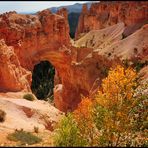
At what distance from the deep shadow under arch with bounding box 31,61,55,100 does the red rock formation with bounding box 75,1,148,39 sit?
18633 mm

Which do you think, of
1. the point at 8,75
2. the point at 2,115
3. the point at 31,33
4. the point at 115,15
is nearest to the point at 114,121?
the point at 2,115

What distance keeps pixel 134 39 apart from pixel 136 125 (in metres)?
41.2

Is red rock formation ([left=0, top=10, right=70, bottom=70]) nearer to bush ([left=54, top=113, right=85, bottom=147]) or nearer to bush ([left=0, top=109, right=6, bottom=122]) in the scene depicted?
bush ([left=0, top=109, right=6, bottom=122])

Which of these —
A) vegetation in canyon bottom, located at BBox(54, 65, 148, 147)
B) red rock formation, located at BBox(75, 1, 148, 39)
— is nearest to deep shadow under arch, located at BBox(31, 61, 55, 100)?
red rock formation, located at BBox(75, 1, 148, 39)

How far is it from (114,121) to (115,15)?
80.9 metres

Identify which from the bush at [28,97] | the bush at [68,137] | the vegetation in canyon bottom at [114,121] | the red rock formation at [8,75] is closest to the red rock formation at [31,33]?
the red rock formation at [8,75]

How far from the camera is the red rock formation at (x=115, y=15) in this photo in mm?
73075

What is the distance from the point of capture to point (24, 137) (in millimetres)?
25625

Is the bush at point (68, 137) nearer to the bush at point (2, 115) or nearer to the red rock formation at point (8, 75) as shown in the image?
the bush at point (2, 115)

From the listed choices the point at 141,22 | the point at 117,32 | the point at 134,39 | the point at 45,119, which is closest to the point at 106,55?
the point at 134,39

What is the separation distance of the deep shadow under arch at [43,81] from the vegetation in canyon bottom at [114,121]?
A: 174ft

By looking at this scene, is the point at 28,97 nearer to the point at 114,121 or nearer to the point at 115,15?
the point at 114,121

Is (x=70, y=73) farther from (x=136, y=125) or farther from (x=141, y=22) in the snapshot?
(x=136, y=125)

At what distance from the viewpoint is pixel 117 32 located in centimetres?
8119
